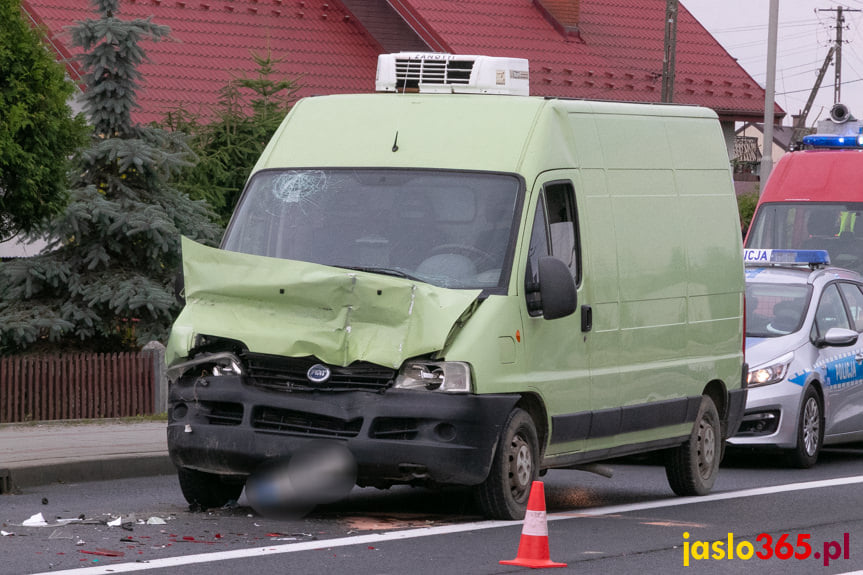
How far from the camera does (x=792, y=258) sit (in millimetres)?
15906

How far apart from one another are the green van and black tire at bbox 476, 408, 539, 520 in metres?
0.01

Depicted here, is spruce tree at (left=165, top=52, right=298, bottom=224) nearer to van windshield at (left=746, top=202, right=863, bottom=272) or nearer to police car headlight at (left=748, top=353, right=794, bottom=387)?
van windshield at (left=746, top=202, right=863, bottom=272)

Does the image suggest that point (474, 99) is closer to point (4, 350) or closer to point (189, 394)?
point (189, 394)

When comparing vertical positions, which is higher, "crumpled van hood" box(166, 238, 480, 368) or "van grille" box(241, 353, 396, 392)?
"crumpled van hood" box(166, 238, 480, 368)

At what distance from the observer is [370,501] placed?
11273 millimetres

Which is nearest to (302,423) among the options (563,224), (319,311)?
(319,311)

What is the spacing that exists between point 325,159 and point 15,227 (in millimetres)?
9212

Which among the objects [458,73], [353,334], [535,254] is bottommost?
[353,334]

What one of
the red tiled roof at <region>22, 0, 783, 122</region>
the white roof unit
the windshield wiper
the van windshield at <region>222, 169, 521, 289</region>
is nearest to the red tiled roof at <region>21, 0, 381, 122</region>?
the red tiled roof at <region>22, 0, 783, 122</region>

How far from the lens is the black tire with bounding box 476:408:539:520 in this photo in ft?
32.1

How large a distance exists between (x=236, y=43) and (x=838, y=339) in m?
22.3

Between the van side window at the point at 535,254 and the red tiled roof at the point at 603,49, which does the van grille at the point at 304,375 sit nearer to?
the van side window at the point at 535,254

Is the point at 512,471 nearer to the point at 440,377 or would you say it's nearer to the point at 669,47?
the point at 440,377

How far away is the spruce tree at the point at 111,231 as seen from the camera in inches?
811
